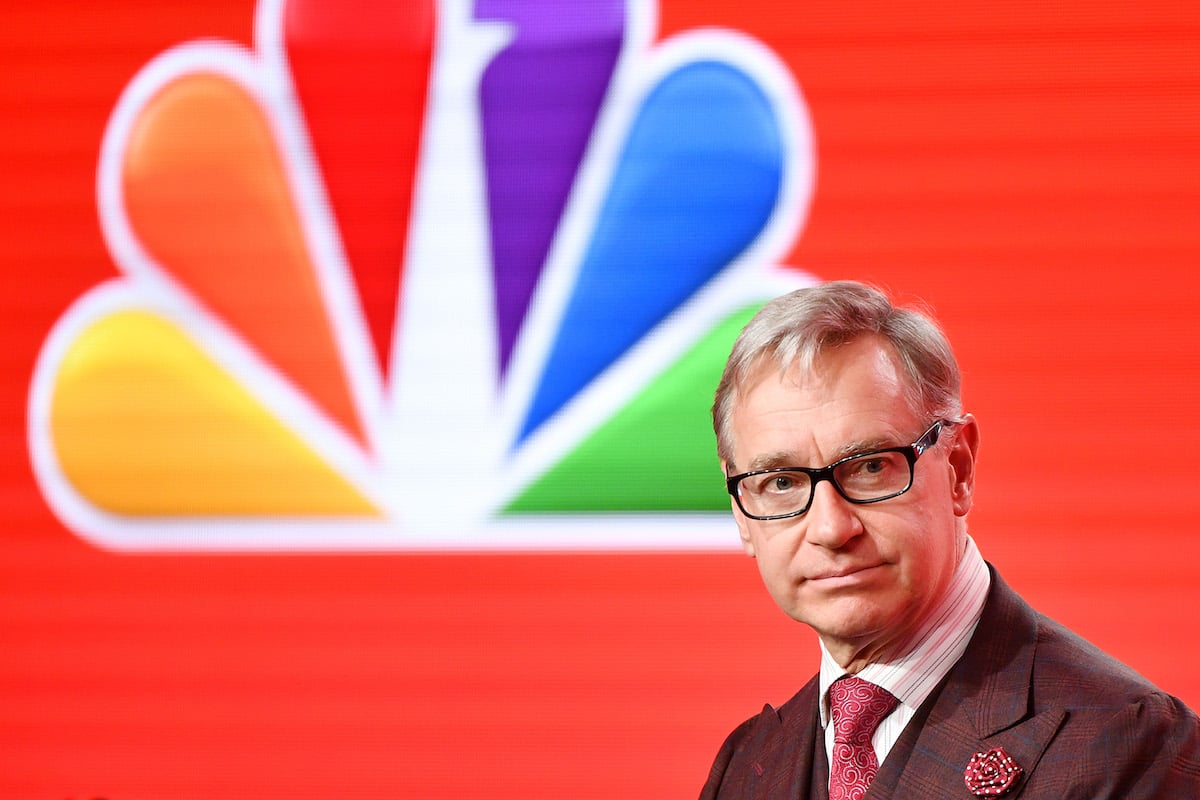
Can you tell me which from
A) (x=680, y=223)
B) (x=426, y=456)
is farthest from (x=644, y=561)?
(x=680, y=223)

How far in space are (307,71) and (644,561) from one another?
127cm

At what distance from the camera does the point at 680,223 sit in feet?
8.41

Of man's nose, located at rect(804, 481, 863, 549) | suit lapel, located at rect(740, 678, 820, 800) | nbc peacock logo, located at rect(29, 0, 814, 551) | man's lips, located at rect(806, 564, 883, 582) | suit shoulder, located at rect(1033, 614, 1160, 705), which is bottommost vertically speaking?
suit lapel, located at rect(740, 678, 820, 800)

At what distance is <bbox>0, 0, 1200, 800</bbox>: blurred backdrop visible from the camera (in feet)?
8.04

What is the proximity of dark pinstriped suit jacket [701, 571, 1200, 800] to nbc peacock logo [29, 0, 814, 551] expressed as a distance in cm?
111

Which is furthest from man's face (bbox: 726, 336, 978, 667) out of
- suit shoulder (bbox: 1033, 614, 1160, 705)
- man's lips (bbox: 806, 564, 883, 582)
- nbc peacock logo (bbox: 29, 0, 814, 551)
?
nbc peacock logo (bbox: 29, 0, 814, 551)

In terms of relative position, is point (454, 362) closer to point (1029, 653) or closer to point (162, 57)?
point (162, 57)

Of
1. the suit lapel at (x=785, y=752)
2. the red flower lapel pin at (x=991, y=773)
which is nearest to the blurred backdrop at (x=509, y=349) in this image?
the suit lapel at (x=785, y=752)

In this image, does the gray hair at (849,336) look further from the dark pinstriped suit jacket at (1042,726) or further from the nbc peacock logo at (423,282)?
the nbc peacock logo at (423,282)

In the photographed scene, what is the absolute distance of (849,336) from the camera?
1.44 m

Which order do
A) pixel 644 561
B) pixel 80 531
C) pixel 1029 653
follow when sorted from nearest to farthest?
pixel 1029 653 < pixel 644 561 < pixel 80 531

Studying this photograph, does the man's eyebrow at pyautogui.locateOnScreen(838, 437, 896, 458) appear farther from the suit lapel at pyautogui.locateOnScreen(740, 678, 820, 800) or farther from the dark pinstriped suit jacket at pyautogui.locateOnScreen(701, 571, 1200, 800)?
the suit lapel at pyautogui.locateOnScreen(740, 678, 820, 800)

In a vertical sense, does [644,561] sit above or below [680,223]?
below

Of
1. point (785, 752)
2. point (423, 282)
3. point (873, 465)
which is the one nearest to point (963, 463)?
point (873, 465)
